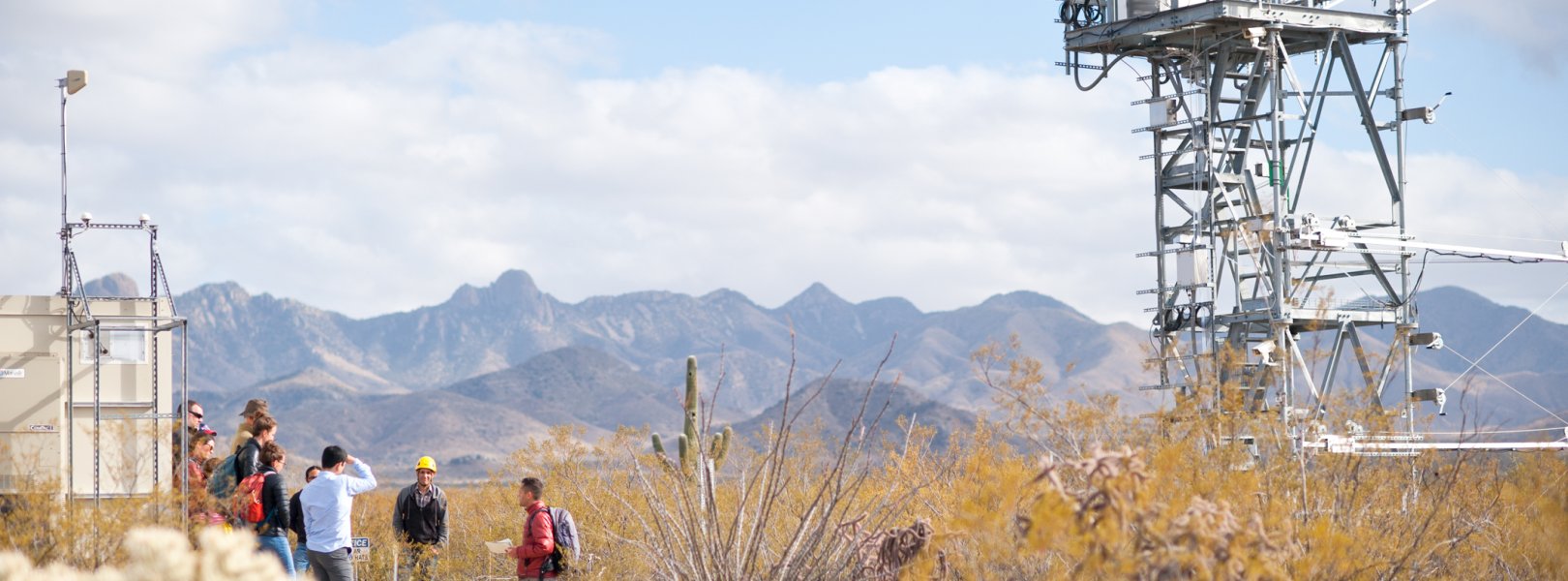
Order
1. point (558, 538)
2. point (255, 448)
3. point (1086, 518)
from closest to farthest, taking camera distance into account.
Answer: point (1086, 518), point (255, 448), point (558, 538)

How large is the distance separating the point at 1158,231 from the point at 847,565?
21500 millimetres

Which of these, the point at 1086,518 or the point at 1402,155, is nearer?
the point at 1086,518

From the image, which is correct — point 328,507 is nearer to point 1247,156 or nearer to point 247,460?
point 247,460

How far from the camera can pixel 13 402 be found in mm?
12133

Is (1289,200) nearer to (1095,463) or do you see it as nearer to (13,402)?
(13,402)

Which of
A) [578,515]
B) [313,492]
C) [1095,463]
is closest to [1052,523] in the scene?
[1095,463]

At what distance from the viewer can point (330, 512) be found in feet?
40.0

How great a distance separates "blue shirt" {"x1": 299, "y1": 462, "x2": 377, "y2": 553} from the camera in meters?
12.1

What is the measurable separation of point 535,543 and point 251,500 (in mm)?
2108

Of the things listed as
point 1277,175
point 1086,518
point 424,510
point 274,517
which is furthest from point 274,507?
point 1277,175

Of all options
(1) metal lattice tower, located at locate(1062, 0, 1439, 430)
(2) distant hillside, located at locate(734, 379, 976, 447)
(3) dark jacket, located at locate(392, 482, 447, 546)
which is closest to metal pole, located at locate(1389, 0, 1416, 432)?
(1) metal lattice tower, located at locate(1062, 0, 1439, 430)

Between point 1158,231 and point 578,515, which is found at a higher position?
point 1158,231

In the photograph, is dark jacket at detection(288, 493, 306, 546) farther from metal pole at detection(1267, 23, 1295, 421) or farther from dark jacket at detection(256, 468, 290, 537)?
metal pole at detection(1267, 23, 1295, 421)

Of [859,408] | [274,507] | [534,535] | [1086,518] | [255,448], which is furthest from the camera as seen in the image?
[859,408]
